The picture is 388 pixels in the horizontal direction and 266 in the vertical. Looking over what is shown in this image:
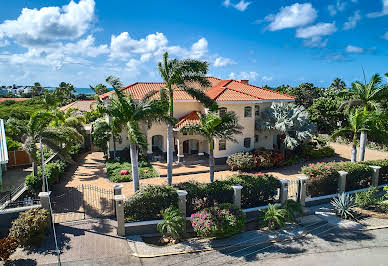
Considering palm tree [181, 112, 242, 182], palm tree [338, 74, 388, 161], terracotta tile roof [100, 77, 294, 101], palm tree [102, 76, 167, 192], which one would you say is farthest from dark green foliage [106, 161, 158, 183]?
palm tree [338, 74, 388, 161]

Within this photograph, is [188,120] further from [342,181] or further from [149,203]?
[342,181]

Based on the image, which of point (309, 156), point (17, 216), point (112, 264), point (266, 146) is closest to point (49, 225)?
point (17, 216)

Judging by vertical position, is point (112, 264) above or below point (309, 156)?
below

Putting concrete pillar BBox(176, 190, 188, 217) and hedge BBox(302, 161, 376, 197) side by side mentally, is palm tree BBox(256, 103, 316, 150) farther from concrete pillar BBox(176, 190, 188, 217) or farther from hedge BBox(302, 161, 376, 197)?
concrete pillar BBox(176, 190, 188, 217)

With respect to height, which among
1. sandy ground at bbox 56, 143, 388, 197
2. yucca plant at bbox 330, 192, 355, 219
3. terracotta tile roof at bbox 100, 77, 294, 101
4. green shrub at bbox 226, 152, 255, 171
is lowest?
yucca plant at bbox 330, 192, 355, 219

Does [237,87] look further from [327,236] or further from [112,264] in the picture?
[112,264]
